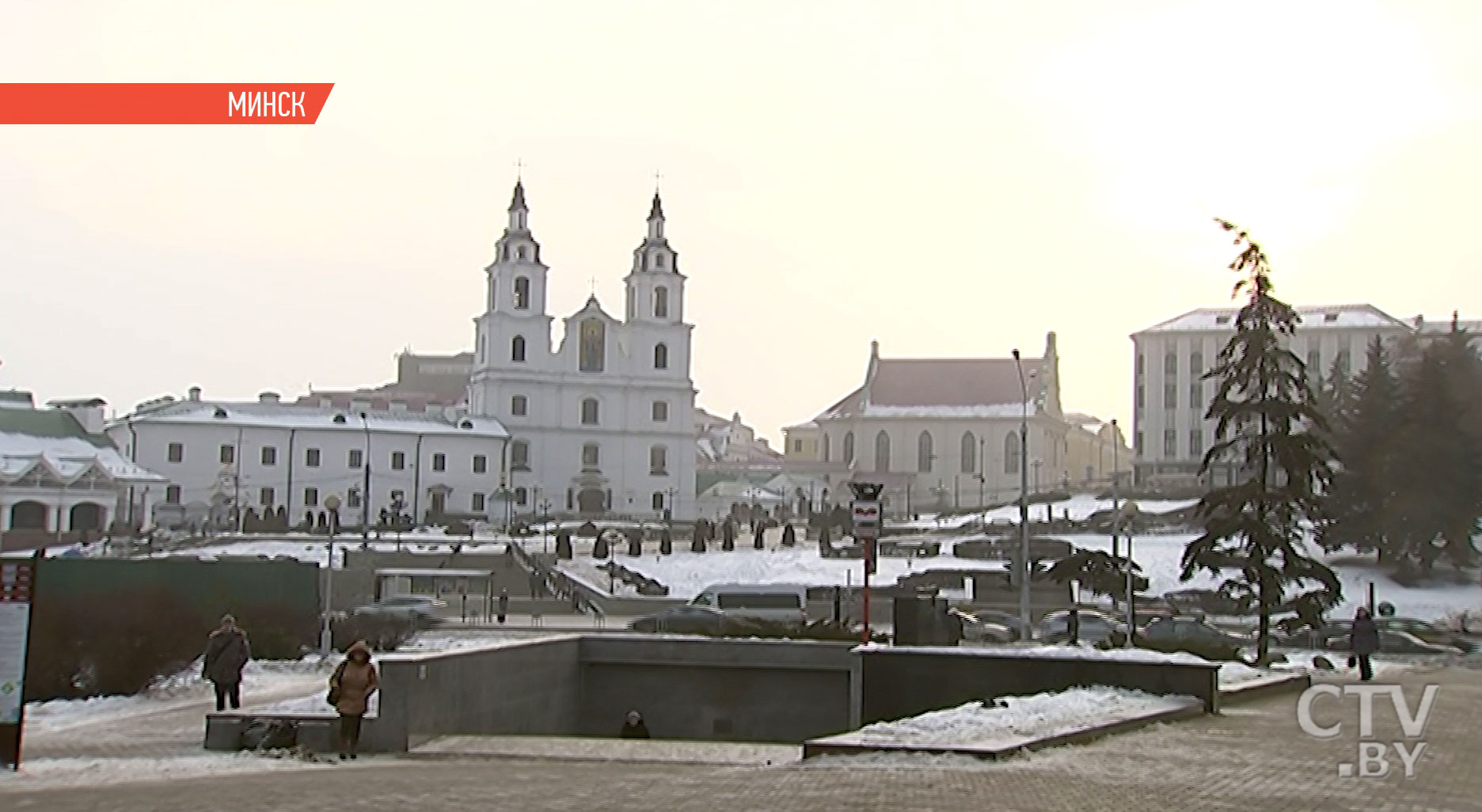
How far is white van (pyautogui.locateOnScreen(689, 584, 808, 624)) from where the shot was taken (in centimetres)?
4003

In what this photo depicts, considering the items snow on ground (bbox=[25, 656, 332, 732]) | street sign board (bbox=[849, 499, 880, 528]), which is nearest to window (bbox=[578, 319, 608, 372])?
snow on ground (bbox=[25, 656, 332, 732])

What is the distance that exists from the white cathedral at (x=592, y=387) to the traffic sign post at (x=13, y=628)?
8036 centimetres

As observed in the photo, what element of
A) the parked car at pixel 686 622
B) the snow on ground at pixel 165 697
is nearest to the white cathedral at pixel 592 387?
the parked car at pixel 686 622

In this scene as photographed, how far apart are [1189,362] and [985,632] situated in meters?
74.2

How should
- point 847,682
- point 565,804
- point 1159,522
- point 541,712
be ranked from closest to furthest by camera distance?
point 565,804
point 541,712
point 847,682
point 1159,522

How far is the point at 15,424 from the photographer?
79625 millimetres

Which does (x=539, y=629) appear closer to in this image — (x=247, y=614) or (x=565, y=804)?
(x=247, y=614)

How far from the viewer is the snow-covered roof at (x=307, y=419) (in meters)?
88.6

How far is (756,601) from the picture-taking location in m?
41.2

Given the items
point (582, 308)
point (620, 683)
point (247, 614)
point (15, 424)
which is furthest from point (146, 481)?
point (620, 683)

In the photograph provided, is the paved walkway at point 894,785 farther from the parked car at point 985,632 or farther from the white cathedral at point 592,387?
the white cathedral at point 592,387

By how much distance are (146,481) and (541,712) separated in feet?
198

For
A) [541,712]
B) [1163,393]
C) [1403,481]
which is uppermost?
[1163,393]

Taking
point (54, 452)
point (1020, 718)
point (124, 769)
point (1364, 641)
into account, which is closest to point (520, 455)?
point (54, 452)
